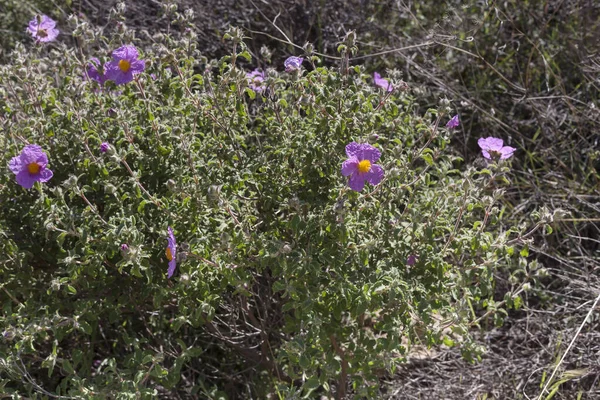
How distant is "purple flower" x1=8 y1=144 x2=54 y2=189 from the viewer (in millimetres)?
2361

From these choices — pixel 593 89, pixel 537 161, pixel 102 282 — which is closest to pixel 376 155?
pixel 102 282

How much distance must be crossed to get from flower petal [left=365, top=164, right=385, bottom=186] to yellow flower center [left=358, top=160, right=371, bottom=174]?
0.01m

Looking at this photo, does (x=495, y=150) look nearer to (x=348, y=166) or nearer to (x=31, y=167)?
(x=348, y=166)

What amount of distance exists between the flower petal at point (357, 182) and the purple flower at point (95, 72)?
930 mm

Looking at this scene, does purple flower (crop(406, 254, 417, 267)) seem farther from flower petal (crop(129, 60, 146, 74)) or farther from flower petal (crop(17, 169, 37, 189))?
flower petal (crop(17, 169, 37, 189))

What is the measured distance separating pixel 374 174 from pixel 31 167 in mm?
1028

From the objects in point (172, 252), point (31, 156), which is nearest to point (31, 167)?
point (31, 156)

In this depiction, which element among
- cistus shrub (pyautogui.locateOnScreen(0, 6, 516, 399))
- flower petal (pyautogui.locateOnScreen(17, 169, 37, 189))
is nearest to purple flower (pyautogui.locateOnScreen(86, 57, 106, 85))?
cistus shrub (pyautogui.locateOnScreen(0, 6, 516, 399))

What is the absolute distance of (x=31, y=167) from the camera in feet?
7.78

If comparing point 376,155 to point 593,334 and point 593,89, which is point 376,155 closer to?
point 593,334

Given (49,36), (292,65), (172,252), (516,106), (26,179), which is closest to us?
(172,252)

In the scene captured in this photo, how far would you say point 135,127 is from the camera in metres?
2.48

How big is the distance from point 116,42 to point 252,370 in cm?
132

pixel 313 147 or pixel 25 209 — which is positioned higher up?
pixel 313 147
